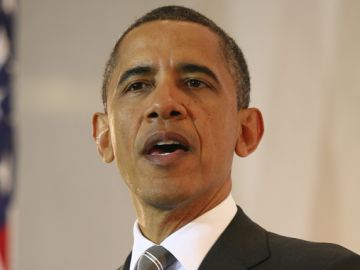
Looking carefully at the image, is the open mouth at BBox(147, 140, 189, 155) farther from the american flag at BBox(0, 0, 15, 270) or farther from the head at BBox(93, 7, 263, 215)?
the american flag at BBox(0, 0, 15, 270)

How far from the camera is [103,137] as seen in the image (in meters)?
1.45

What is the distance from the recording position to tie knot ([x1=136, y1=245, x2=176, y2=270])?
3.98 feet

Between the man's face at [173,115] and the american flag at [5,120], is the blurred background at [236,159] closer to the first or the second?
the american flag at [5,120]

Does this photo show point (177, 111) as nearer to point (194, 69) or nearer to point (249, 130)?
point (194, 69)

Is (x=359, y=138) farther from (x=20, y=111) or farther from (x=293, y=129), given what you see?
(x=20, y=111)

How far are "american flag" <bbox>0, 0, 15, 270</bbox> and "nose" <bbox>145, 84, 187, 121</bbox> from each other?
111 centimetres

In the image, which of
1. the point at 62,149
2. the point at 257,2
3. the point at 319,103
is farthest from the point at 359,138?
the point at 62,149

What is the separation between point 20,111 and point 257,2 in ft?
2.95

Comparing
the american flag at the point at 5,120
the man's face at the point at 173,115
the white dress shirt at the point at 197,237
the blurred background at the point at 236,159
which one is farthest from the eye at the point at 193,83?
the american flag at the point at 5,120

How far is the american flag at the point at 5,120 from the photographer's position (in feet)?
7.27

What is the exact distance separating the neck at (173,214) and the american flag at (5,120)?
1034 mm

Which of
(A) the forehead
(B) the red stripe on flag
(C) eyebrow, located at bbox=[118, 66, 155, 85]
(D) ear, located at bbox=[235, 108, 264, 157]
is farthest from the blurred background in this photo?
(C) eyebrow, located at bbox=[118, 66, 155, 85]

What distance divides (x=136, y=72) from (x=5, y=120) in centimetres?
105

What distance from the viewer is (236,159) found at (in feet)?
6.57
